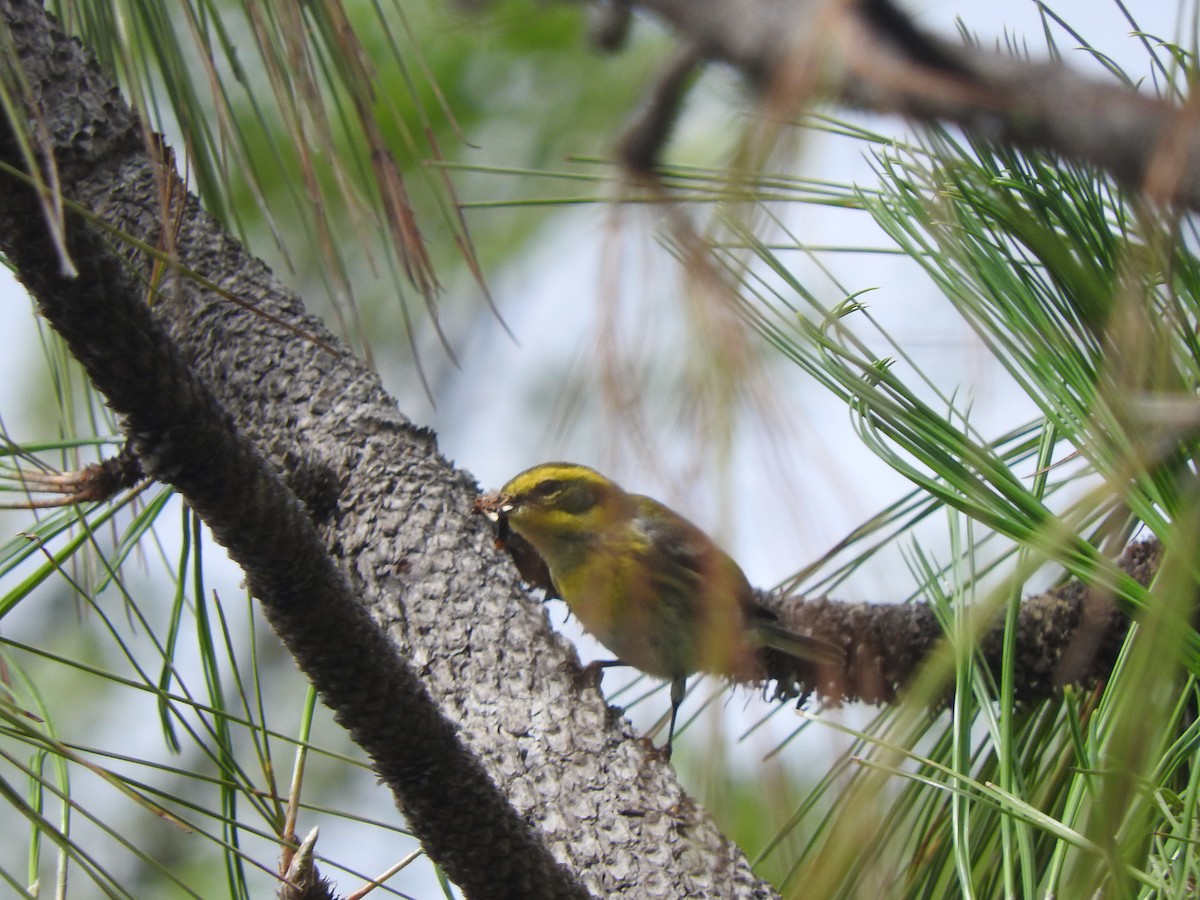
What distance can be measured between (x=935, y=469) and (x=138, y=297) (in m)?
0.91

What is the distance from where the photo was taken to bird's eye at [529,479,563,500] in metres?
3.43

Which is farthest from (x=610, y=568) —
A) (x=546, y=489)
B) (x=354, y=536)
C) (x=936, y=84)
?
(x=936, y=84)

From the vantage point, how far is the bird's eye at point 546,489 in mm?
3426

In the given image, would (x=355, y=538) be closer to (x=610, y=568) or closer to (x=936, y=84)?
(x=610, y=568)

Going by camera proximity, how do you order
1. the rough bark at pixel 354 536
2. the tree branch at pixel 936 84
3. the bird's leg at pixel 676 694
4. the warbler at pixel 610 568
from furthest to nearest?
the warbler at pixel 610 568, the bird's leg at pixel 676 694, the rough bark at pixel 354 536, the tree branch at pixel 936 84

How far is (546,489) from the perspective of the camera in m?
3.48

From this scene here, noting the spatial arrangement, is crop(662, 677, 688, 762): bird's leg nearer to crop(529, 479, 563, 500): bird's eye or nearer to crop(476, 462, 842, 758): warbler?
crop(476, 462, 842, 758): warbler

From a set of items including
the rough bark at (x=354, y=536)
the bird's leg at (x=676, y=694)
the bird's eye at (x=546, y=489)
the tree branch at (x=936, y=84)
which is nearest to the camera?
the tree branch at (x=936, y=84)

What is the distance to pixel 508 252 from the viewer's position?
18.5 feet

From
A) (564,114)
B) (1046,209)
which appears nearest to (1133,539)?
(1046,209)

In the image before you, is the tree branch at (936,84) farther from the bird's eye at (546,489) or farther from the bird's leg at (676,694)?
the bird's eye at (546,489)

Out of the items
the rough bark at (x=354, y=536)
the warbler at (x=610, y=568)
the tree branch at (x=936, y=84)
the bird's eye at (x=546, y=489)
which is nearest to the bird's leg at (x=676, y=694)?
the warbler at (x=610, y=568)

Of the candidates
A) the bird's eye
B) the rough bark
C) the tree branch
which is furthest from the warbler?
the tree branch

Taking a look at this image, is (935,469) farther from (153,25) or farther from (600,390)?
(153,25)
